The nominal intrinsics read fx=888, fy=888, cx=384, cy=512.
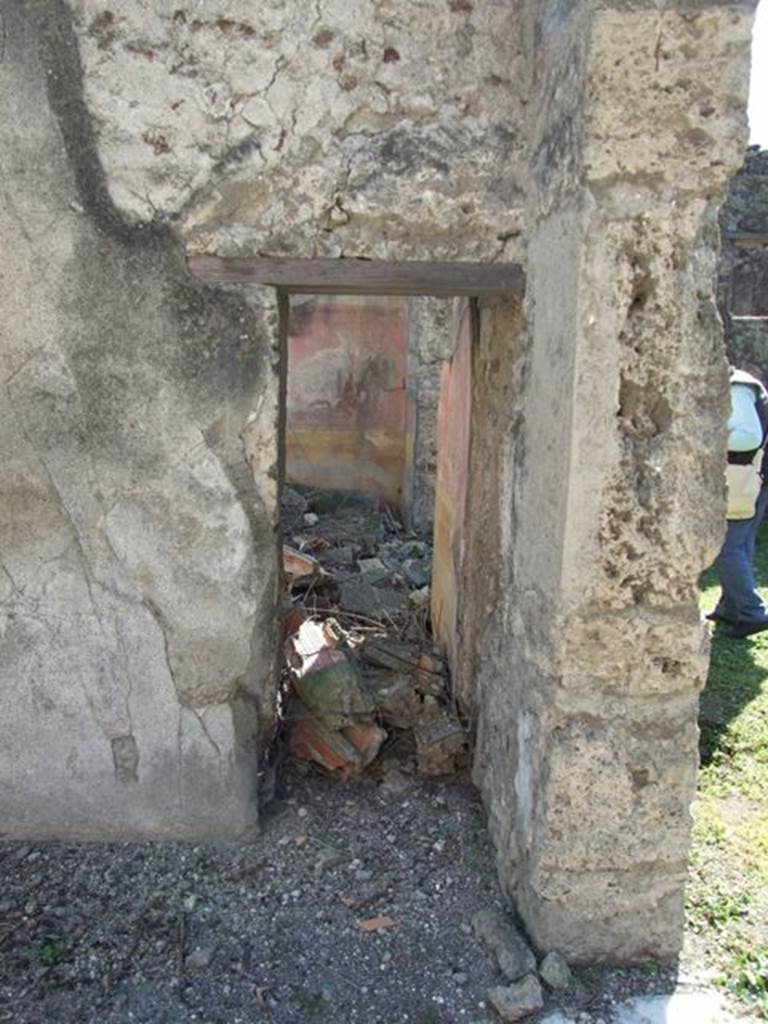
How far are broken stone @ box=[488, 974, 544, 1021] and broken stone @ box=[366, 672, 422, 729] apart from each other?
1249mm

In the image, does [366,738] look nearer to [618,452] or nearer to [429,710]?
[429,710]

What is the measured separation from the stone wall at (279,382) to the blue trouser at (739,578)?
2.56 meters

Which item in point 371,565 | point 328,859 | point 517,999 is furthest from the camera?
point 371,565

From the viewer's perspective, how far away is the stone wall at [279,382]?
6.88 feet

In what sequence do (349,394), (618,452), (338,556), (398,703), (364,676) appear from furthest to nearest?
(349,394), (338,556), (364,676), (398,703), (618,452)

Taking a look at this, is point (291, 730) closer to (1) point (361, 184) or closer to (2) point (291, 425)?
(1) point (361, 184)

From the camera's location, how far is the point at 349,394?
7848 millimetres

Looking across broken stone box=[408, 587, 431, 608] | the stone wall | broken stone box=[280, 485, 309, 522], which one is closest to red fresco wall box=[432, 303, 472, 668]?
broken stone box=[408, 587, 431, 608]

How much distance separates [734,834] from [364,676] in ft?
5.00

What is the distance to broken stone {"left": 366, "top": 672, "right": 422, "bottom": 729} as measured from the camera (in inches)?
138

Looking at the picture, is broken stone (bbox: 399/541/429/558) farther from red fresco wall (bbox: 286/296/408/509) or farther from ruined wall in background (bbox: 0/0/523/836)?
ruined wall in background (bbox: 0/0/523/836)

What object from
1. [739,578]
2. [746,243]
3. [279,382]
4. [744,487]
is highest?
[746,243]

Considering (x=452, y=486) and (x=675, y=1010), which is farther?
(x=452, y=486)

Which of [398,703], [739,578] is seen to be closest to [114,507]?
[398,703]
